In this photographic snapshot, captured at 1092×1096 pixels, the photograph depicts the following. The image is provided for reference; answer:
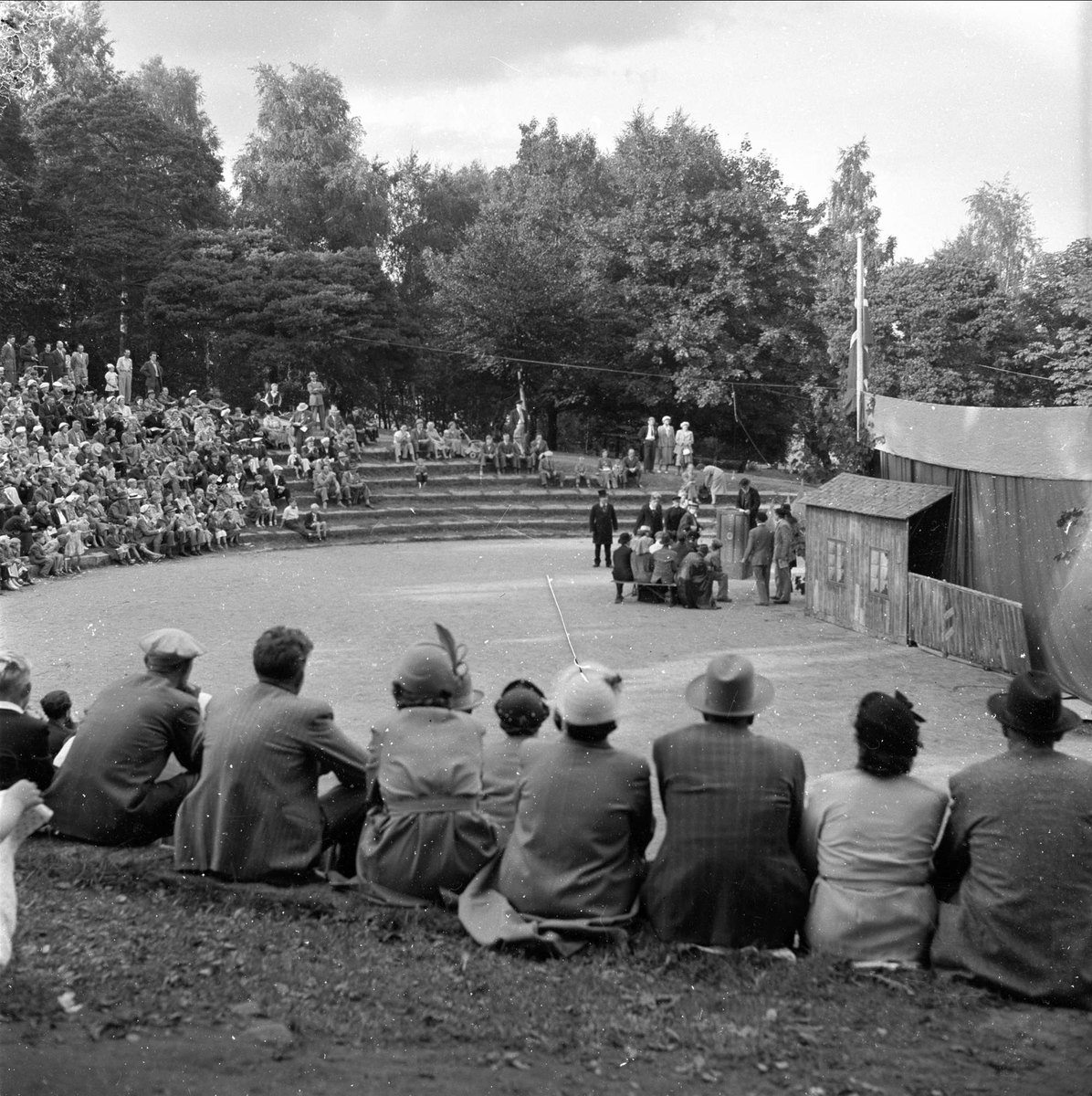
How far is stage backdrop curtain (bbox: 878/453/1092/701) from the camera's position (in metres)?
10.8

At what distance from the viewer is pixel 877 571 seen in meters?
14.2

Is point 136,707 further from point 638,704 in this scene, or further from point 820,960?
point 638,704

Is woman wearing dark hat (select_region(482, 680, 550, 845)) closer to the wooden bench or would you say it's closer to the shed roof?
the shed roof

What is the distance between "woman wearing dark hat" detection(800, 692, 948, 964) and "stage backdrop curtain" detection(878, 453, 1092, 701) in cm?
712

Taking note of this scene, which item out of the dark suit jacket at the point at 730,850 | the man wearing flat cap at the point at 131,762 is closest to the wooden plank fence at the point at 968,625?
the dark suit jacket at the point at 730,850

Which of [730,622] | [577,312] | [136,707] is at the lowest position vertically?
[730,622]

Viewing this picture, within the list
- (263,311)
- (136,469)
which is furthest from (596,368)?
(136,469)

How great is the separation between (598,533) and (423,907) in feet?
52.2

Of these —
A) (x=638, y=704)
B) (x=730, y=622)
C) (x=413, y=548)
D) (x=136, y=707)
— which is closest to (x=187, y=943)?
(x=136, y=707)

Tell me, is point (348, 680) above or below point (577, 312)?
below

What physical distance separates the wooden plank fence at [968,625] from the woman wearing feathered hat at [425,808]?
8.32 metres

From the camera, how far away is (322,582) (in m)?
18.3

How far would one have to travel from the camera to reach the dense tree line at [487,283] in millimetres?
32625

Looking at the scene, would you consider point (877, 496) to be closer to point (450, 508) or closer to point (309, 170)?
point (450, 508)
